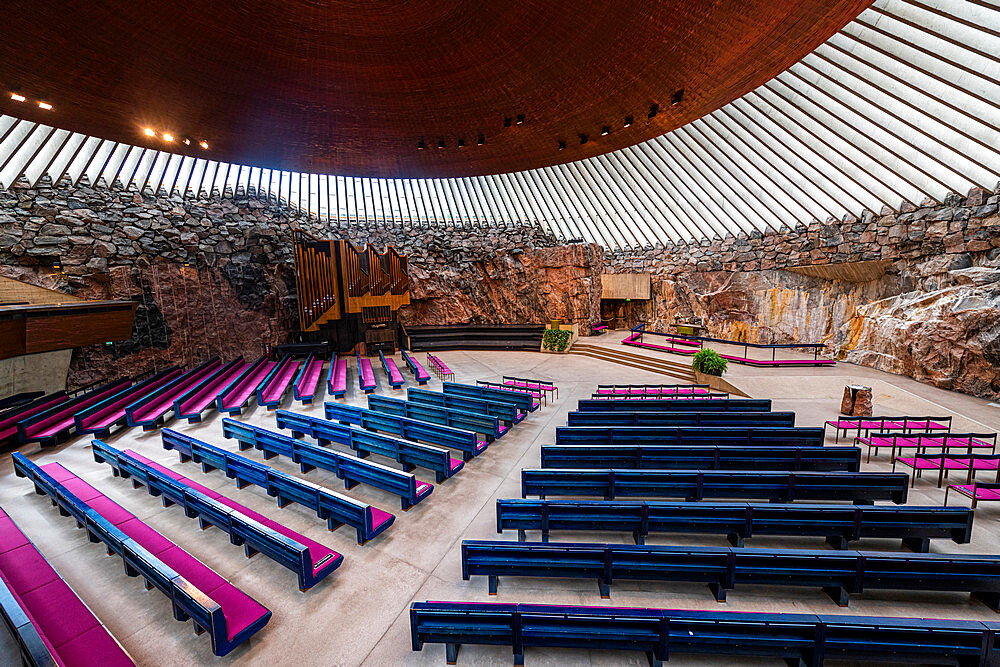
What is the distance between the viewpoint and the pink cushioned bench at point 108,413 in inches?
285

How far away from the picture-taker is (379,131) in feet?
33.5

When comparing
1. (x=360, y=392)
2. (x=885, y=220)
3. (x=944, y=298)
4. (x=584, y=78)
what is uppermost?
(x=584, y=78)

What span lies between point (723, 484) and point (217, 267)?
63.5 feet

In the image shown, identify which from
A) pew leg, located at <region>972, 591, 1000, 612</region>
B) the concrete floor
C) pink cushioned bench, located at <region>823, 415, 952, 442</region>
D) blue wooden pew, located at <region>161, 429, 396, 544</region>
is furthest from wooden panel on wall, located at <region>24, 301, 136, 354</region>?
pink cushioned bench, located at <region>823, 415, 952, 442</region>

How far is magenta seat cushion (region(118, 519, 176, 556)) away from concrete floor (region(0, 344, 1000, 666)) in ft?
0.88

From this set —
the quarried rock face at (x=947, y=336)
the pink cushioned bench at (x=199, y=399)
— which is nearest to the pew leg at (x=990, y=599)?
the quarried rock face at (x=947, y=336)

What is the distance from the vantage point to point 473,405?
27.2 feet

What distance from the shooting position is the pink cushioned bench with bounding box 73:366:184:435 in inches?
285

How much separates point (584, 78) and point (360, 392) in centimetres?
970

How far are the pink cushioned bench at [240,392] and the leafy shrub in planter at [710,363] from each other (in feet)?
40.6

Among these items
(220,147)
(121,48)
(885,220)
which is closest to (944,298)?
(885,220)

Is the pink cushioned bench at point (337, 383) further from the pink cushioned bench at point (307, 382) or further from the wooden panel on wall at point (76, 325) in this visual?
the wooden panel on wall at point (76, 325)

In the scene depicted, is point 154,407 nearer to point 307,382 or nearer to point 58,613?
point 307,382

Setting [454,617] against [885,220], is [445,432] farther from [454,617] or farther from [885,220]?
[885,220]
